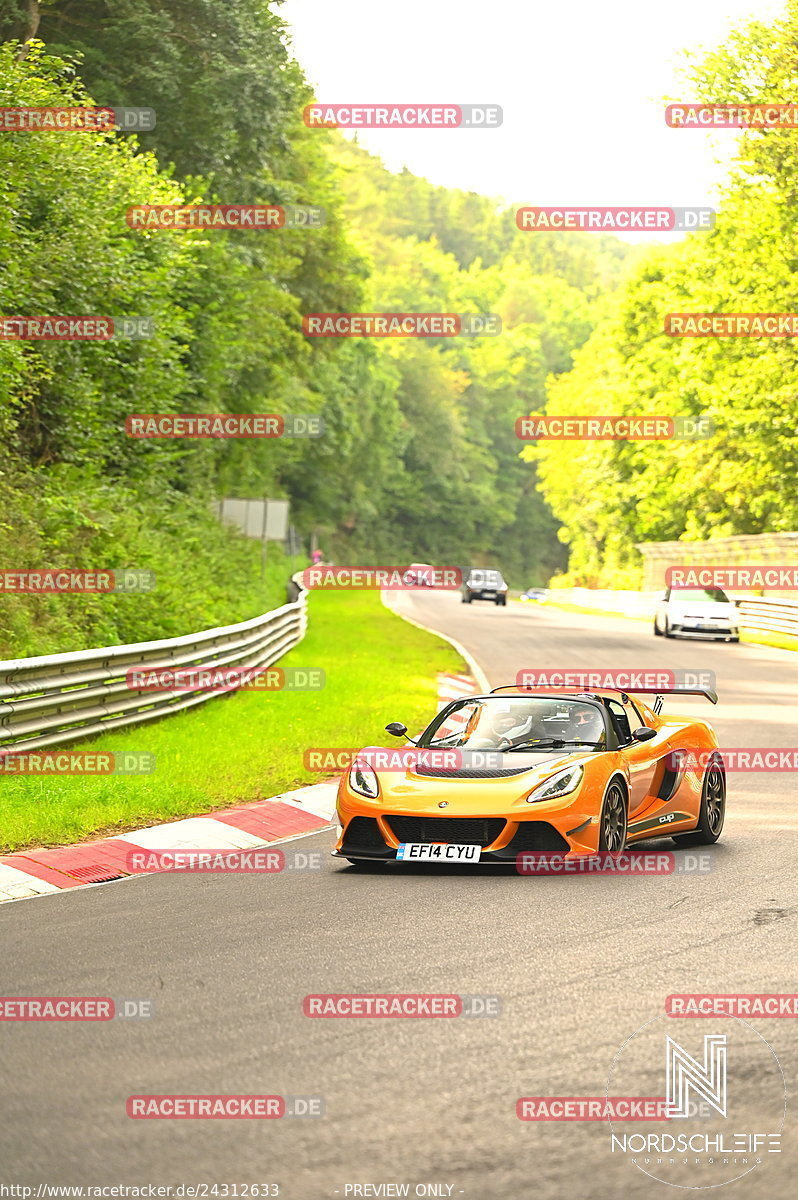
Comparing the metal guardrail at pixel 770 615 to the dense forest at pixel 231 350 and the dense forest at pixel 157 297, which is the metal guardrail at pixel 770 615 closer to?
the dense forest at pixel 231 350

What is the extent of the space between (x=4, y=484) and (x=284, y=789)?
32.1 ft

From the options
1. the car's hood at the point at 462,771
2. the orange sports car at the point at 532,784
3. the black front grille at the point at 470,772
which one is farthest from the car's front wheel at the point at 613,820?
the black front grille at the point at 470,772

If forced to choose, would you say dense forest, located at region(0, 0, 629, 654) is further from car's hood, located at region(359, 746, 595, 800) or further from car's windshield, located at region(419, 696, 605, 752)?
car's hood, located at region(359, 746, 595, 800)

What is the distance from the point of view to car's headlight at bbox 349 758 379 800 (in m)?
11.1

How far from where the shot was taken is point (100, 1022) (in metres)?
6.54

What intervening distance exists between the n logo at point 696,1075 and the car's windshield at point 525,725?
5381mm

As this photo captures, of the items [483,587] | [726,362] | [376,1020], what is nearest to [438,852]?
[376,1020]

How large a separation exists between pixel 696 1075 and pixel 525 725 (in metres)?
6.21

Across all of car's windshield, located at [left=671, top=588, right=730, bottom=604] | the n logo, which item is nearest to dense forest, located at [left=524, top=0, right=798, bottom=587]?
car's windshield, located at [left=671, top=588, right=730, bottom=604]

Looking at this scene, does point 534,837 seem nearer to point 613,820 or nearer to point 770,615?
point 613,820

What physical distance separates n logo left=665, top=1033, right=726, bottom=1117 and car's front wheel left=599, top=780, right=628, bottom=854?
4.74 m

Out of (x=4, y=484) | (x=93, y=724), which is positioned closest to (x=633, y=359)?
(x=4, y=484)

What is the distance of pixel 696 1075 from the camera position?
18.9 ft

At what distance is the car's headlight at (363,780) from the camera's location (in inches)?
435
